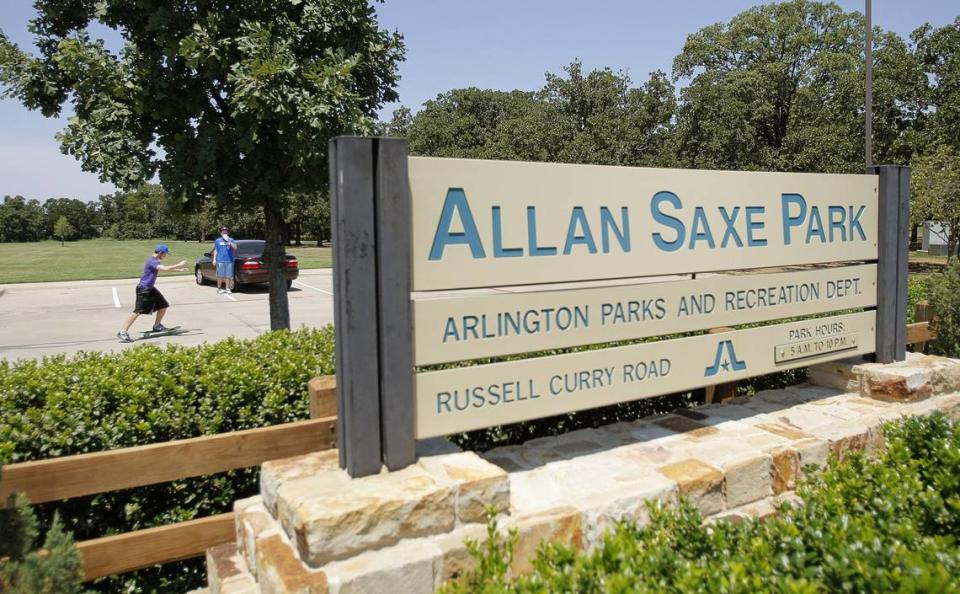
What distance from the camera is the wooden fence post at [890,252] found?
15.9 feet

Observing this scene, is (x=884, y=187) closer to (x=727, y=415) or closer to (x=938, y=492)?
(x=727, y=415)

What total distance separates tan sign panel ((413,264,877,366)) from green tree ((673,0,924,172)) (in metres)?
21.9

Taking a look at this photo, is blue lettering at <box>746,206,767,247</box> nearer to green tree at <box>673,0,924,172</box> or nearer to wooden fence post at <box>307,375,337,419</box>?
wooden fence post at <box>307,375,337,419</box>

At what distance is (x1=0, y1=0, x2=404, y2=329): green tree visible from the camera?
20.7 ft

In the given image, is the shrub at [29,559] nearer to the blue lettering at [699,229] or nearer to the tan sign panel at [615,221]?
the tan sign panel at [615,221]

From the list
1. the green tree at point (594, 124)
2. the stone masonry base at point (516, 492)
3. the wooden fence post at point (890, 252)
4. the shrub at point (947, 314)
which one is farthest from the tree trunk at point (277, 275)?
the green tree at point (594, 124)

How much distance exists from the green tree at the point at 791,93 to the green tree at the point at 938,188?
2.59 meters

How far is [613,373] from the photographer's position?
3596mm

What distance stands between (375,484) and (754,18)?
3310cm

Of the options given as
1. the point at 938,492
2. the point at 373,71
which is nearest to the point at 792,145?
the point at 373,71

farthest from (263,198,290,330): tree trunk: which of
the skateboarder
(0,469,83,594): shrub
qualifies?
(0,469,83,594): shrub

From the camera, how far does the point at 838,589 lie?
1676 millimetres

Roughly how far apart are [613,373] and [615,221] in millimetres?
849

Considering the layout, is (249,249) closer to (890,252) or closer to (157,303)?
(157,303)
